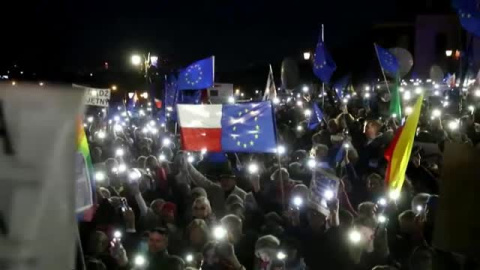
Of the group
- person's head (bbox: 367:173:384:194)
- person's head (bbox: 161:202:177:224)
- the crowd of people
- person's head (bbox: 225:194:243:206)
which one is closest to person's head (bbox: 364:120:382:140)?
the crowd of people

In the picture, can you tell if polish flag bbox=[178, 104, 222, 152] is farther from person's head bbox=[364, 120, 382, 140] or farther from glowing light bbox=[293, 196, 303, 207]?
person's head bbox=[364, 120, 382, 140]

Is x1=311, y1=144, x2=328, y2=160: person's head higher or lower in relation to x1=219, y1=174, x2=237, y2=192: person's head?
higher

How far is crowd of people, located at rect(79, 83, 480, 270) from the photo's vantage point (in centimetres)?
682

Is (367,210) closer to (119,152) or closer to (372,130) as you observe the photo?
(372,130)

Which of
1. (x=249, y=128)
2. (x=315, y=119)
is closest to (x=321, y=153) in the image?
(x=249, y=128)

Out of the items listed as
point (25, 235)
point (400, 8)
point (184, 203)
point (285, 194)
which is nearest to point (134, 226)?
point (184, 203)

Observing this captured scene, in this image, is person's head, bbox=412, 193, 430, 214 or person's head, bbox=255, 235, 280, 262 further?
person's head, bbox=412, 193, 430, 214

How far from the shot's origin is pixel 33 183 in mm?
2703

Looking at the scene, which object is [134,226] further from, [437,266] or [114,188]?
[437,266]

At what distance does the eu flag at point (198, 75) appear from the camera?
14477mm

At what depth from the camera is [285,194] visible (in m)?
9.44

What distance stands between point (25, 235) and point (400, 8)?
7622 centimetres

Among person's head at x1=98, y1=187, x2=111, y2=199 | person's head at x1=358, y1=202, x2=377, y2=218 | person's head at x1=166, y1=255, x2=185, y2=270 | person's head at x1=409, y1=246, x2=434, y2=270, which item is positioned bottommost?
person's head at x1=166, y1=255, x2=185, y2=270

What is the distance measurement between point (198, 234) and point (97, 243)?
905 millimetres
